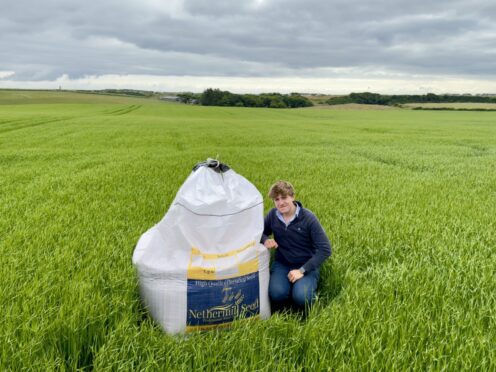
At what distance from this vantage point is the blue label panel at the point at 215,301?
2387mm

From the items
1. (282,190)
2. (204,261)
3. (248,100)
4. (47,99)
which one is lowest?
(204,261)

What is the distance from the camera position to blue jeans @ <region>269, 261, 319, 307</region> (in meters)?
2.76

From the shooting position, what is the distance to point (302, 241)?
3.10 m

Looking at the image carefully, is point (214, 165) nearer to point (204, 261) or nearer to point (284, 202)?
point (284, 202)

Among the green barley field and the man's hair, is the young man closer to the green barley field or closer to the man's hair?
the man's hair

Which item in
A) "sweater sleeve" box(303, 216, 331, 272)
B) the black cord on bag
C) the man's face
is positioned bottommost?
"sweater sleeve" box(303, 216, 331, 272)

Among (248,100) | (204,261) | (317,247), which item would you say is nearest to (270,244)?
(317,247)

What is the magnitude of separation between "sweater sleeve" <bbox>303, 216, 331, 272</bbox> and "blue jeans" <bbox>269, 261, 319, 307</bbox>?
0.31ft

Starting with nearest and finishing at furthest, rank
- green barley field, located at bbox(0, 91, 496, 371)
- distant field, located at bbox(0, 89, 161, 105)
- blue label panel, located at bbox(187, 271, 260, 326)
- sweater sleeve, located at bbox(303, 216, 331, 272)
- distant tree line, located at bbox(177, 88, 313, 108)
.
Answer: green barley field, located at bbox(0, 91, 496, 371) < blue label panel, located at bbox(187, 271, 260, 326) < sweater sleeve, located at bbox(303, 216, 331, 272) < distant field, located at bbox(0, 89, 161, 105) < distant tree line, located at bbox(177, 88, 313, 108)

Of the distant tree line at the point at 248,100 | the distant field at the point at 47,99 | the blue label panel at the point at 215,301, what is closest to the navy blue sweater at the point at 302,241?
the blue label panel at the point at 215,301

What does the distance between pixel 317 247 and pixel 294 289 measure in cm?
41

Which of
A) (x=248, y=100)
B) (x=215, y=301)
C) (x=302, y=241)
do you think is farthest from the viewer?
(x=248, y=100)

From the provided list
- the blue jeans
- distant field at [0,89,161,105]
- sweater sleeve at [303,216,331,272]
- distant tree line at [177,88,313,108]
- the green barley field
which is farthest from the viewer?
distant tree line at [177,88,313,108]


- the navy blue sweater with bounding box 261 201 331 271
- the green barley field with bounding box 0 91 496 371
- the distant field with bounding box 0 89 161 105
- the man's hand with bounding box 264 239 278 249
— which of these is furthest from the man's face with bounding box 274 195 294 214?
the distant field with bounding box 0 89 161 105
